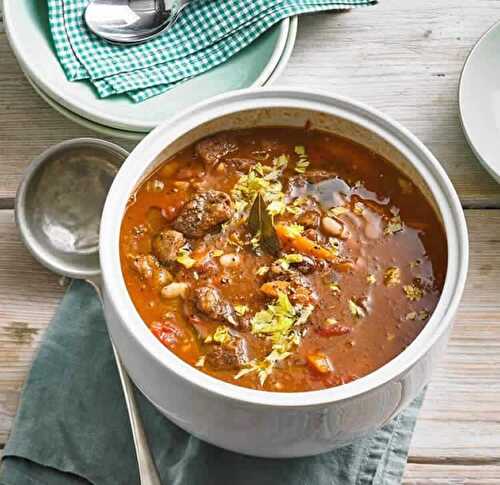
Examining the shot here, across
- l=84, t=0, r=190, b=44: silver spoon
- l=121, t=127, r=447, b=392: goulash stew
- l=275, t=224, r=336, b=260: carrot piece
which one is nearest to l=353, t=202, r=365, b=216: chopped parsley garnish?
l=121, t=127, r=447, b=392: goulash stew

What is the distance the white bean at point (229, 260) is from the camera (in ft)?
5.31

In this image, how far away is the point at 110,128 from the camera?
2051 mm

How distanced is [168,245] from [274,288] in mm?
196

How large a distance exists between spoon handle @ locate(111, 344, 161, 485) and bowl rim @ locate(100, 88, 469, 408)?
0.91 feet

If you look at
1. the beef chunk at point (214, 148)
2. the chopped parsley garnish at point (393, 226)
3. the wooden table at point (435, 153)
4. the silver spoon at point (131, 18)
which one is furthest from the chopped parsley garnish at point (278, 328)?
the silver spoon at point (131, 18)

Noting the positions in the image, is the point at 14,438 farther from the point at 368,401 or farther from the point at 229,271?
the point at 368,401

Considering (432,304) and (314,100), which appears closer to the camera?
(432,304)

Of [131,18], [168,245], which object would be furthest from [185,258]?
[131,18]

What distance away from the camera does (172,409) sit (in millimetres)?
1518

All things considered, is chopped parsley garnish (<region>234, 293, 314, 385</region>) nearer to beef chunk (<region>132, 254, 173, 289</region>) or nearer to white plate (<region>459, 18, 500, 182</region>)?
beef chunk (<region>132, 254, 173, 289</region>)

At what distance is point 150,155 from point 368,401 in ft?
1.85

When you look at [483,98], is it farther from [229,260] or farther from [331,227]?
[229,260]

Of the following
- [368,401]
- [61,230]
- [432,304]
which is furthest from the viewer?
[61,230]

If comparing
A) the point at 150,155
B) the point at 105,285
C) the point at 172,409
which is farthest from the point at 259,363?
the point at 150,155
